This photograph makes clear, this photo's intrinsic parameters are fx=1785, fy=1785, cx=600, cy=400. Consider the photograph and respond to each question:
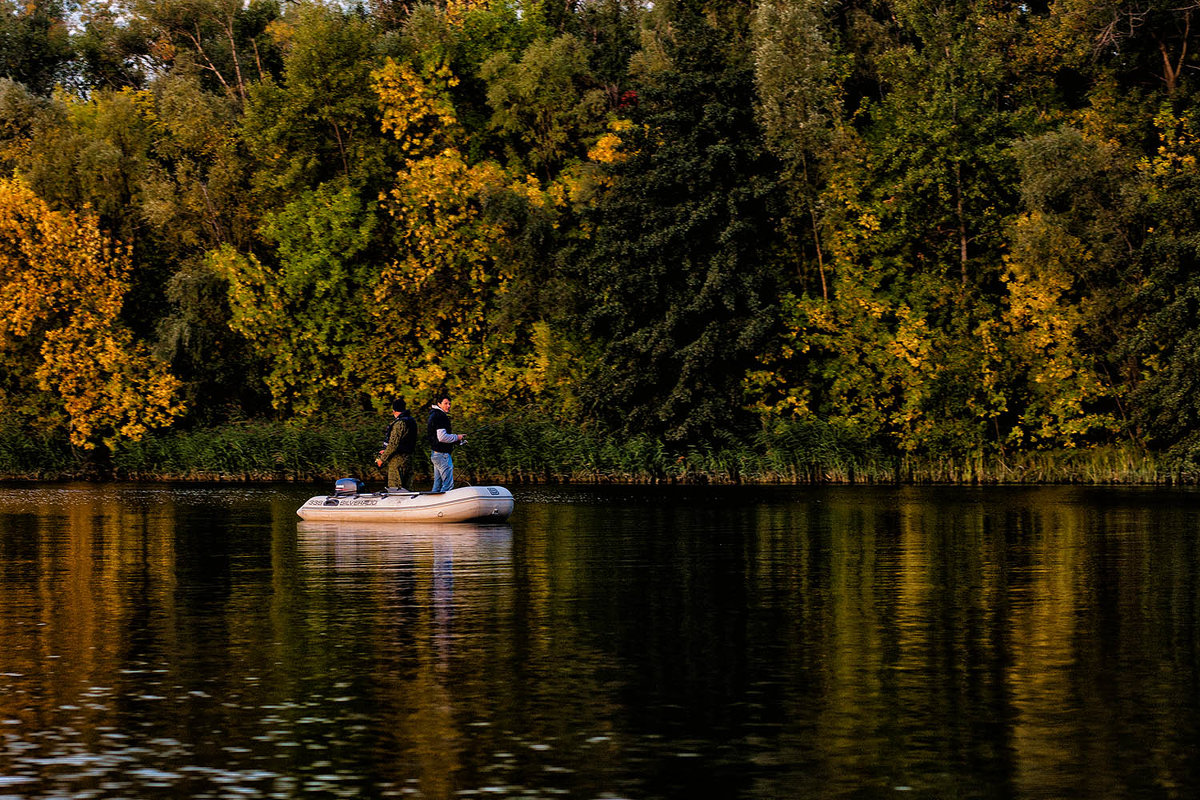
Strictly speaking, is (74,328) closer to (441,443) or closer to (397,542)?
(441,443)

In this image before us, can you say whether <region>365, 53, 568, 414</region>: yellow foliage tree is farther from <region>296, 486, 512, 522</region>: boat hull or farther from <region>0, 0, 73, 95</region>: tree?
<region>296, 486, 512, 522</region>: boat hull

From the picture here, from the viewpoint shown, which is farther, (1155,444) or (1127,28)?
(1127,28)

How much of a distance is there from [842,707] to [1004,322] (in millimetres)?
48853

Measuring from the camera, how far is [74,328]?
224 ft

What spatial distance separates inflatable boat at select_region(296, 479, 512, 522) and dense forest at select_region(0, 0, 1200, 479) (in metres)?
22.3

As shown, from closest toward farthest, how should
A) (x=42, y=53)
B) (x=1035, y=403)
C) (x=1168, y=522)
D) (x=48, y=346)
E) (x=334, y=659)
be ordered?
1. (x=334, y=659)
2. (x=1168, y=522)
3. (x=1035, y=403)
4. (x=48, y=346)
5. (x=42, y=53)

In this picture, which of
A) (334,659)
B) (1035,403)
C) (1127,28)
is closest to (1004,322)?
(1035,403)

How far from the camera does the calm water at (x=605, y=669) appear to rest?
1086 cm

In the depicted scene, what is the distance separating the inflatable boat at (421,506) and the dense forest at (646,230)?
73.3 feet

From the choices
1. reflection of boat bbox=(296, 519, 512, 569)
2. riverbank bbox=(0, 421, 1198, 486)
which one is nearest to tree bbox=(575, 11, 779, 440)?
riverbank bbox=(0, 421, 1198, 486)

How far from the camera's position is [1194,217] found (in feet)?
176

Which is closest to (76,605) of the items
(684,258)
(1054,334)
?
(684,258)

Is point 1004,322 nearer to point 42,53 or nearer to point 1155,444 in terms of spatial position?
point 1155,444

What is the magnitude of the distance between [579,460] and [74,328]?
21.8 m
